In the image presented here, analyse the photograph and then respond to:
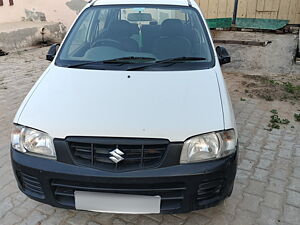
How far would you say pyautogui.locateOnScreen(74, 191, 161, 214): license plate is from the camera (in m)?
1.99

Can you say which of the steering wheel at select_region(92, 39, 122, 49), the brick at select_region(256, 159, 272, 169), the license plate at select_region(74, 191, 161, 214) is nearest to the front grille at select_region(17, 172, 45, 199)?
the license plate at select_region(74, 191, 161, 214)

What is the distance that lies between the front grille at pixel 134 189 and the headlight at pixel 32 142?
226 millimetres

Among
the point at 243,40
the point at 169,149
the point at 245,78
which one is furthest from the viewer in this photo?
the point at 243,40

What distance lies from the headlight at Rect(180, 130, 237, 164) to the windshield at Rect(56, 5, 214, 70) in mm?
893

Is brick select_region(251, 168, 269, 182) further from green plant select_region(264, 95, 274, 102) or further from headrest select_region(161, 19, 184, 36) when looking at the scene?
green plant select_region(264, 95, 274, 102)

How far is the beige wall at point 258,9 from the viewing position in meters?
9.60

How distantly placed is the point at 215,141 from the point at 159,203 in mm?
575

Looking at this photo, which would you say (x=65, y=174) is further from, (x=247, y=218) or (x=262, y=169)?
(x=262, y=169)

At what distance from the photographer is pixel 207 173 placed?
197 cm

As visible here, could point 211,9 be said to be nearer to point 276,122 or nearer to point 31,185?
point 276,122

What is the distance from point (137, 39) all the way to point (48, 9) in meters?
7.46

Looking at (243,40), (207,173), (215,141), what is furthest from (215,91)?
(243,40)

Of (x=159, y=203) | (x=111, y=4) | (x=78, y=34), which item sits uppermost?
(x=111, y=4)

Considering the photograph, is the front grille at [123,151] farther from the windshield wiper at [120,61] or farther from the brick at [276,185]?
the brick at [276,185]
